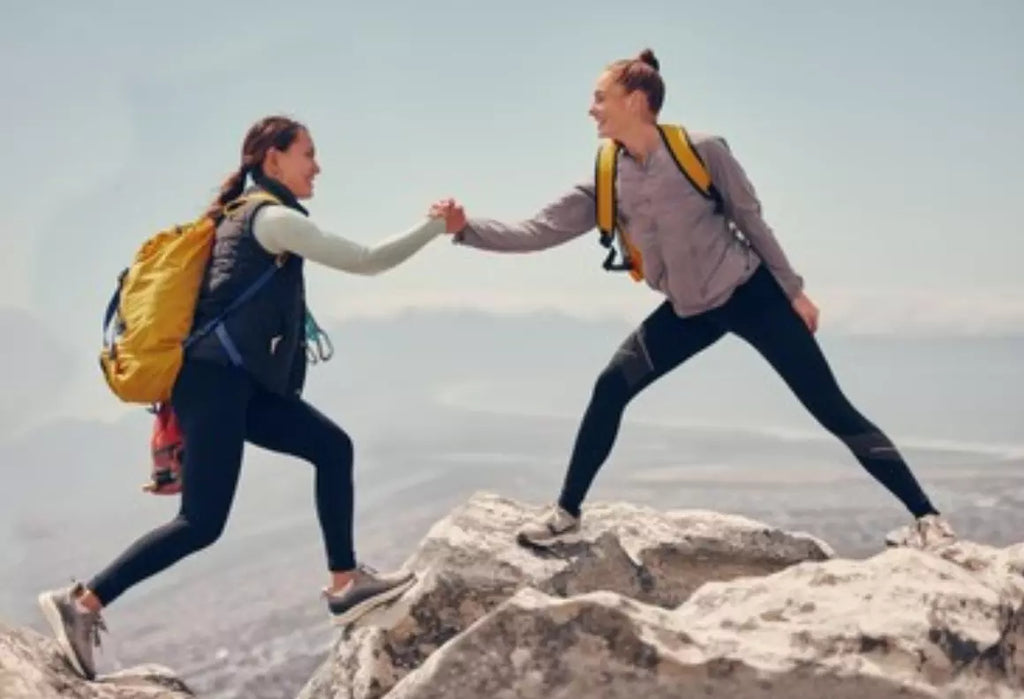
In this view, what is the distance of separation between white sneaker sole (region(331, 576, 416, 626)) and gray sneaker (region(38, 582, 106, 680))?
4.75ft

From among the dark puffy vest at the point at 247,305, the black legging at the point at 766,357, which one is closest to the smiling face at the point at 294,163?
the dark puffy vest at the point at 247,305

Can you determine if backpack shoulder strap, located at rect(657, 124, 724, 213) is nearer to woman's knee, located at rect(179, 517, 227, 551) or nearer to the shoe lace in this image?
woman's knee, located at rect(179, 517, 227, 551)

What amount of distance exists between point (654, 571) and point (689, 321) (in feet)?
7.44

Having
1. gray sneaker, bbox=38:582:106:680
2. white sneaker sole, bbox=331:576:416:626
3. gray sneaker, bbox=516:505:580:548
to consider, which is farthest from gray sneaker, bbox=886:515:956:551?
gray sneaker, bbox=38:582:106:680

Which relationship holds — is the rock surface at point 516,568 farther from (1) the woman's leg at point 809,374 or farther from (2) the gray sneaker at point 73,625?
(1) the woman's leg at point 809,374

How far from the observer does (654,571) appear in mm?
9203

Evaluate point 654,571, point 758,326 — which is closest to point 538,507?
point 654,571

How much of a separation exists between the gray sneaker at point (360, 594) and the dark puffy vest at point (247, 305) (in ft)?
4.80

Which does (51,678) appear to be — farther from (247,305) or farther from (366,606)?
(247,305)

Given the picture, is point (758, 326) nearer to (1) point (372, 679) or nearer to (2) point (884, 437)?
(2) point (884, 437)

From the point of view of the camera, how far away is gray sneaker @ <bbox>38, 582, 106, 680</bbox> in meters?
7.09

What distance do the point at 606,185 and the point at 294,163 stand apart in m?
2.10

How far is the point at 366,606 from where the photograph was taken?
7621mm

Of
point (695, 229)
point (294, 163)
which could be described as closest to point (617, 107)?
point (695, 229)
